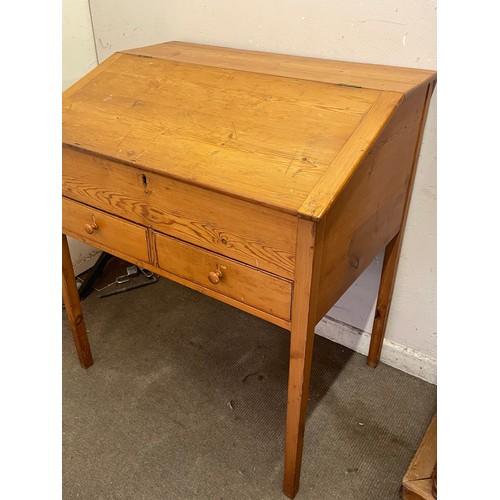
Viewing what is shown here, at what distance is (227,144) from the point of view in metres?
1.06

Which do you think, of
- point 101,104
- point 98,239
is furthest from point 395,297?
point 101,104

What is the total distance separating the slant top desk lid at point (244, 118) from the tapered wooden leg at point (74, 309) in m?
0.46

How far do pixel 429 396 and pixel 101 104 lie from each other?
4.30 feet

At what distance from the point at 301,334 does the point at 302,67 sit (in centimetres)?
70

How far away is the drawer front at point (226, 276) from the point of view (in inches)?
40.4

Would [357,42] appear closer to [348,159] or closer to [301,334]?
[348,159]

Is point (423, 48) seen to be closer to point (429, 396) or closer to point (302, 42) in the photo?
point (302, 42)

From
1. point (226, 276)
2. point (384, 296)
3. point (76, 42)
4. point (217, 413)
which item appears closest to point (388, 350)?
point (384, 296)

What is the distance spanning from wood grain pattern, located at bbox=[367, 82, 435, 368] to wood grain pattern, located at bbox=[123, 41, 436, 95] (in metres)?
0.12

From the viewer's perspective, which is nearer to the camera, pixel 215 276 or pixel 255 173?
pixel 255 173

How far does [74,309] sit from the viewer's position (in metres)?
1.60

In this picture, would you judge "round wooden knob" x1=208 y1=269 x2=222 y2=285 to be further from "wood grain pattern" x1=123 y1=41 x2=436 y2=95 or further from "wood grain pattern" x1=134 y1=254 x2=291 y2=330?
"wood grain pattern" x1=123 y1=41 x2=436 y2=95

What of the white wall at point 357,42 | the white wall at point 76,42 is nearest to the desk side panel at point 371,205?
the white wall at point 357,42

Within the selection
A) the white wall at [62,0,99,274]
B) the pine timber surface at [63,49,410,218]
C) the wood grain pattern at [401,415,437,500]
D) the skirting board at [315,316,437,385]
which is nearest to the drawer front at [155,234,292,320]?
the pine timber surface at [63,49,410,218]
